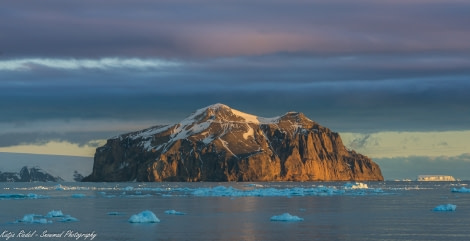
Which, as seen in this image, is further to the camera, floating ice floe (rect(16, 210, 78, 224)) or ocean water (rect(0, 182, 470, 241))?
floating ice floe (rect(16, 210, 78, 224))

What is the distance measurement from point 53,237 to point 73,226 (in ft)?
31.6

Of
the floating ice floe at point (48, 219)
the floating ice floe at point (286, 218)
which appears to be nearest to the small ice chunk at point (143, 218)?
the floating ice floe at point (48, 219)

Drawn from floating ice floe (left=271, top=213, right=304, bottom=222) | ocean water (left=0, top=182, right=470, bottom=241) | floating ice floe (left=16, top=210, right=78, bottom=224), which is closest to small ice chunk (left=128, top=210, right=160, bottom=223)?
ocean water (left=0, top=182, right=470, bottom=241)

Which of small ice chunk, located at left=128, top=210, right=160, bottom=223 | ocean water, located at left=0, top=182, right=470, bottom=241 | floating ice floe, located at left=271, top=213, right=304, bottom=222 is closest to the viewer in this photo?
ocean water, located at left=0, top=182, right=470, bottom=241

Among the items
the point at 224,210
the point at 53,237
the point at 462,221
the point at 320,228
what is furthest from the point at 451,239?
the point at 224,210

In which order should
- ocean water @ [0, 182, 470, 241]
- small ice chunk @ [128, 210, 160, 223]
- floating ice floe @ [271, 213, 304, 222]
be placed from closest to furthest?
ocean water @ [0, 182, 470, 241] < small ice chunk @ [128, 210, 160, 223] < floating ice floe @ [271, 213, 304, 222]

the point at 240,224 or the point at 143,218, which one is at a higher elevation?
the point at 143,218

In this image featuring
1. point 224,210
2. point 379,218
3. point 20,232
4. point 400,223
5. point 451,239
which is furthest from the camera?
Answer: point 224,210

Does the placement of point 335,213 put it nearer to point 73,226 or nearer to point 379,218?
point 379,218

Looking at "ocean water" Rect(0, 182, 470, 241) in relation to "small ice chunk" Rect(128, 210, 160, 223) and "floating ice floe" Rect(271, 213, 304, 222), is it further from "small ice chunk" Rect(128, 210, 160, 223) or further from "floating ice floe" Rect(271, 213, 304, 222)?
"small ice chunk" Rect(128, 210, 160, 223)

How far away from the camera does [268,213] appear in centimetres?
9575

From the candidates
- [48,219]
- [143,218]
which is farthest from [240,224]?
[48,219]

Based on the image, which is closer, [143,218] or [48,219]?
[143,218]

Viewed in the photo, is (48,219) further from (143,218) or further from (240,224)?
(240,224)
